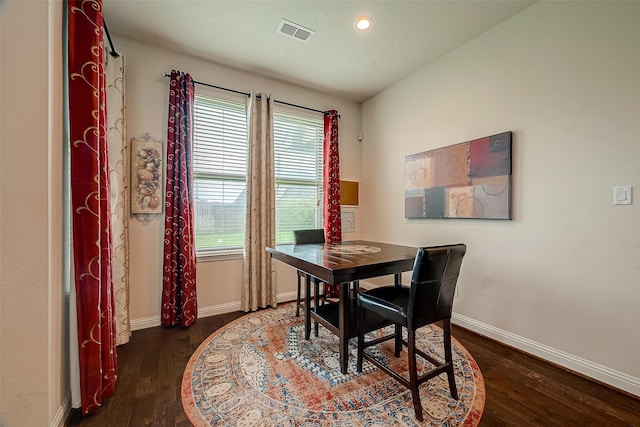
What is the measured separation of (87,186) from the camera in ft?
4.78

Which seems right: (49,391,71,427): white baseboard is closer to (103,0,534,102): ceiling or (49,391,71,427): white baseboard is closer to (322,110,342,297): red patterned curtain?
(322,110,342,297): red patterned curtain

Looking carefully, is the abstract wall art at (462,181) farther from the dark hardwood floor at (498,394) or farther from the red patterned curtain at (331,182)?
the dark hardwood floor at (498,394)

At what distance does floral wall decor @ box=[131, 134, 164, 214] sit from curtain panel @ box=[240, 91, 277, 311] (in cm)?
90

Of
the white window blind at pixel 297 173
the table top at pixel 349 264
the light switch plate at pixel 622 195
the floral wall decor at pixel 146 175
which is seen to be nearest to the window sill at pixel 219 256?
the white window blind at pixel 297 173

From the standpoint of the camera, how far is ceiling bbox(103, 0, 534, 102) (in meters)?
2.14

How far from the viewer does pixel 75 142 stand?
1446mm

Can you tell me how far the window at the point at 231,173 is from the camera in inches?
116

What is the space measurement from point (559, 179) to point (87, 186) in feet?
10.6

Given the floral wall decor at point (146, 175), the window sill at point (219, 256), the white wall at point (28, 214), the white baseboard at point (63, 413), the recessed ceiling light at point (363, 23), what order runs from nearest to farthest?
the white wall at point (28, 214)
the white baseboard at point (63, 413)
the recessed ceiling light at point (363, 23)
the floral wall decor at point (146, 175)
the window sill at point (219, 256)

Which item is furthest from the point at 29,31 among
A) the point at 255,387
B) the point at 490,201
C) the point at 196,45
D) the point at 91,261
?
the point at 490,201

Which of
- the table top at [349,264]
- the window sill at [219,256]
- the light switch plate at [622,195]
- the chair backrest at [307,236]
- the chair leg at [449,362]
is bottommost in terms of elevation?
the chair leg at [449,362]

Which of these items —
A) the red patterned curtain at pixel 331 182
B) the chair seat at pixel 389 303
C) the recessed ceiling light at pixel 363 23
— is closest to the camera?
the chair seat at pixel 389 303

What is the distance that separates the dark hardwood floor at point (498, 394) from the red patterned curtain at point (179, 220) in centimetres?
43

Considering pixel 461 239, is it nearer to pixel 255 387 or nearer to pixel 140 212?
pixel 255 387
